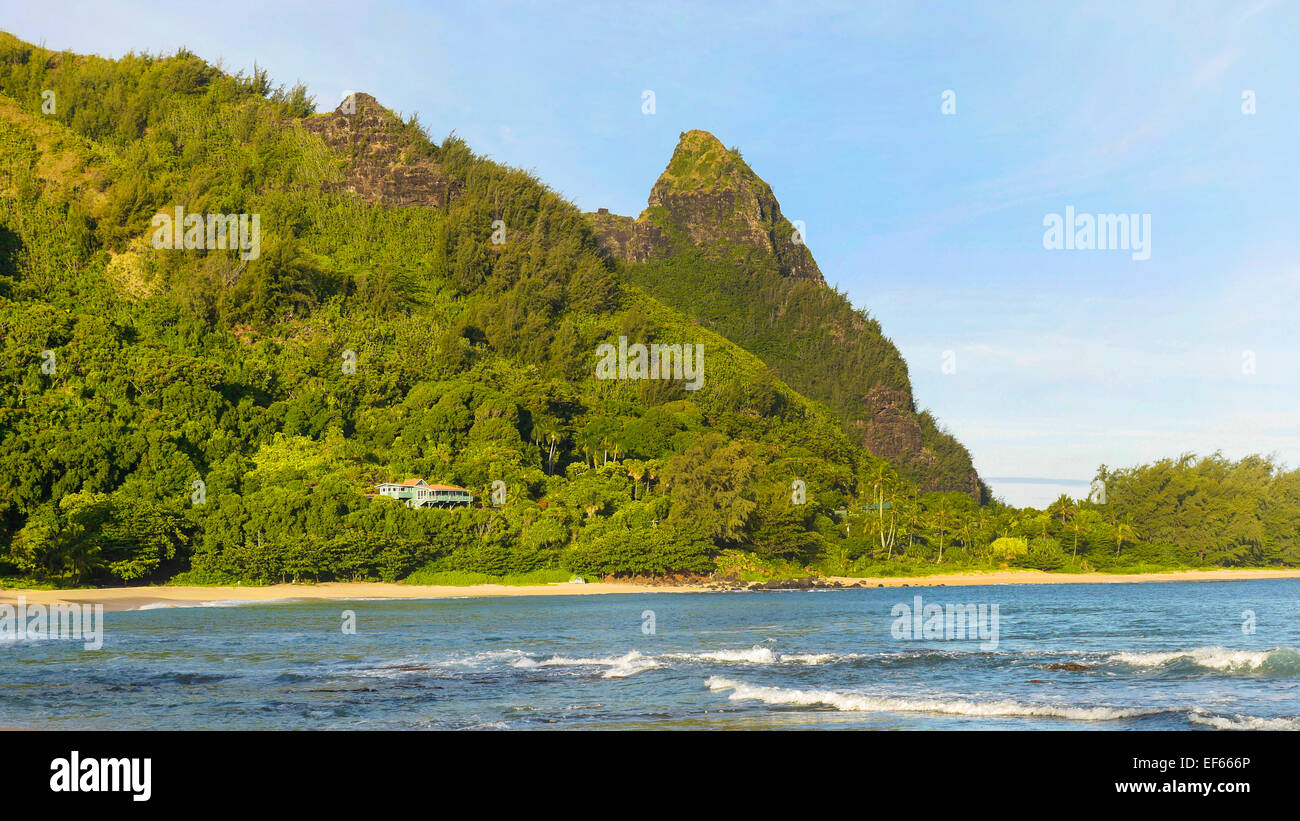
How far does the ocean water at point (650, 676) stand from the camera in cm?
1617

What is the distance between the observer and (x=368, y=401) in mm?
96688

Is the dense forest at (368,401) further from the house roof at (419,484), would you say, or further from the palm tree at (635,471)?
the house roof at (419,484)

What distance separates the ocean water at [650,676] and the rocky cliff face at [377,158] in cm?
12680

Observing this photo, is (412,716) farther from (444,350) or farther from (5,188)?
(5,188)

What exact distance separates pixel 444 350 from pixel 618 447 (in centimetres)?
2871

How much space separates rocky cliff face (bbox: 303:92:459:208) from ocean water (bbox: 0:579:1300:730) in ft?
416
